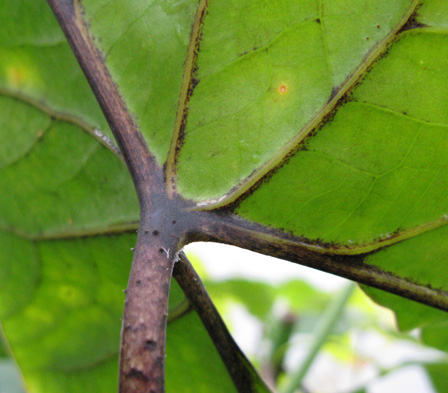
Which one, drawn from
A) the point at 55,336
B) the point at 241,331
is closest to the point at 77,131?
the point at 55,336

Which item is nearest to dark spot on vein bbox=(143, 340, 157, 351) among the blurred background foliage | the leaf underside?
the leaf underside

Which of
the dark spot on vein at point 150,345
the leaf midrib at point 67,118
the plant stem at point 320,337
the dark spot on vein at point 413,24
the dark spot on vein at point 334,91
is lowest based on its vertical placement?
the plant stem at point 320,337

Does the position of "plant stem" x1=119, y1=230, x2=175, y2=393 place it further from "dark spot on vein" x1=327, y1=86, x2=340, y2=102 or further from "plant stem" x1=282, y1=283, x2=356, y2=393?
"plant stem" x1=282, y1=283, x2=356, y2=393

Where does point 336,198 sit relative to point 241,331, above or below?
above

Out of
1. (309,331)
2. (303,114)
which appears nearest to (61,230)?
(303,114)

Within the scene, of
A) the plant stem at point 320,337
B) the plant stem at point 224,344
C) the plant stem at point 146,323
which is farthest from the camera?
the plant stem at point 320,337

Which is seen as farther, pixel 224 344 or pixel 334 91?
pixel 224 344

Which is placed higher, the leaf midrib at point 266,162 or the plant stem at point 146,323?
the leaf midrib at point 266,162

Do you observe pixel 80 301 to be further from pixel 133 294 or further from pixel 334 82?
pixel 334 82

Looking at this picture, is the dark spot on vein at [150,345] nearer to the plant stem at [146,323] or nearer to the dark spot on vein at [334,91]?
the plant stem at [146,323]

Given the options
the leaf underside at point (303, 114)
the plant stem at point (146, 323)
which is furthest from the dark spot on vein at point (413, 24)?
the plant stem at point (146, 323)

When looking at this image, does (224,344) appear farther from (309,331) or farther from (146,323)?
(309,331)
